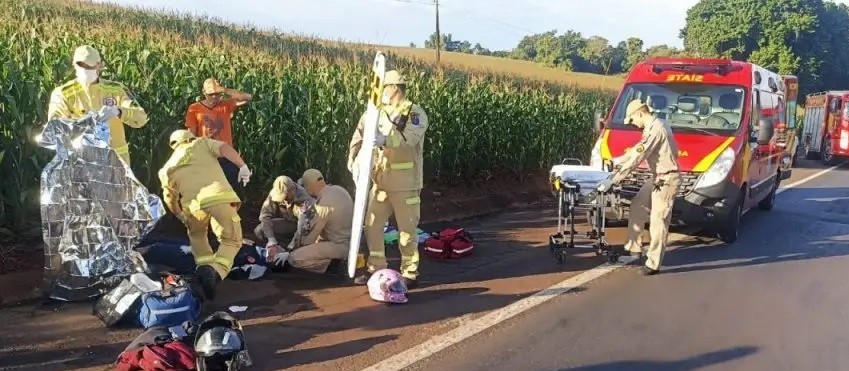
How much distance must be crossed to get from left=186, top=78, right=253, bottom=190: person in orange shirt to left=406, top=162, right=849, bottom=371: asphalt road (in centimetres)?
353

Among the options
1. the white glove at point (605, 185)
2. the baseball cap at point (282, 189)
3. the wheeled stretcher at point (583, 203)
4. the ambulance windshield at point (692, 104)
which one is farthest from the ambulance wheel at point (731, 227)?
the baseball cap at point (282, 189)

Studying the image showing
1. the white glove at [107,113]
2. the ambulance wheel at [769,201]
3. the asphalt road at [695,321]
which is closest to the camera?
the asphalt road at [695,321]

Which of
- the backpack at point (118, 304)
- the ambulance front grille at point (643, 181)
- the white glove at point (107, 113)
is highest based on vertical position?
the white glove at point (107, 113)

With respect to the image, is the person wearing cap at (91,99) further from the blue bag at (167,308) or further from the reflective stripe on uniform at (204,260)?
the blue bag at (167,308)

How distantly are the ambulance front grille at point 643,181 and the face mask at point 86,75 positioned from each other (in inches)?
234

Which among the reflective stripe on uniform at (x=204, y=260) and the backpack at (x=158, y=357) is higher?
the reflective stripe on uniform at (x=204, y=260)

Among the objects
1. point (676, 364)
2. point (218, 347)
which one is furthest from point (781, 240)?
point (218, 347)

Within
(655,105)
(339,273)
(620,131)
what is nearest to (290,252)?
(339,273)

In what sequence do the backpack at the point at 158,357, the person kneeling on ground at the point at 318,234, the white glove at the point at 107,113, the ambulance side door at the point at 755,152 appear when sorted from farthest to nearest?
the ambulance side door at the point at 755,152, the person kneeling on ground at the point at 318,234, the white glove at the point at 107,113, the backpack at the point at 158,357

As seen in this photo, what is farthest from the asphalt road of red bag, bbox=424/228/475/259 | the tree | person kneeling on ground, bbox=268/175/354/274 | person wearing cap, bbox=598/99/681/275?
the tree

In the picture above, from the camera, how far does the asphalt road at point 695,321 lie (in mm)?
5293

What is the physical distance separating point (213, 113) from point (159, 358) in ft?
12.2

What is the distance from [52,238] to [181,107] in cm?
279

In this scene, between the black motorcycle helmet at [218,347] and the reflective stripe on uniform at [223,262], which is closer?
the black motorcycle helmet at [218,347]
